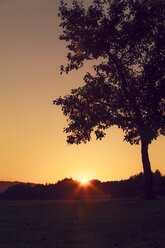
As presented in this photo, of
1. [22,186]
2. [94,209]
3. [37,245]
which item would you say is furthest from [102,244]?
[22,186]

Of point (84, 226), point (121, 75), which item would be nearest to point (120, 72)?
point (121, 75)

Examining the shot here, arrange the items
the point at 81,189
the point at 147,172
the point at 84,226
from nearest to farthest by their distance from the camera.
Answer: the point at 84,226, the point at 147,172, the point at 81,189

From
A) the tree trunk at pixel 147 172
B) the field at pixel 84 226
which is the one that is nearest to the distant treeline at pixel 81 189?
the tree trunk at pixel 147 172

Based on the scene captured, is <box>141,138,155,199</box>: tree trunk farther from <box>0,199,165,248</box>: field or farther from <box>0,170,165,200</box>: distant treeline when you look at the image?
<box>0,199,165,248</box>: field

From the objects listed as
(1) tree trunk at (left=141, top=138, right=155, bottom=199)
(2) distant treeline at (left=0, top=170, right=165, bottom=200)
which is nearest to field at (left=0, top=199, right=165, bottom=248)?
(1) tree trunk at (left=141, top=138, right=155, bottom=199)

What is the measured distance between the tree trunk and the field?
6562 mm

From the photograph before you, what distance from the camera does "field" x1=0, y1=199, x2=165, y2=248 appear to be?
13.0m

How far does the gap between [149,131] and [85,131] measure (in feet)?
18.3

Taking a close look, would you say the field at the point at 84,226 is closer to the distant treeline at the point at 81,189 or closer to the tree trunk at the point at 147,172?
the tree trunk at the point at 147,172

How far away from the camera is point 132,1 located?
3253cm

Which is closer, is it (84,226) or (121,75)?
(84,226)

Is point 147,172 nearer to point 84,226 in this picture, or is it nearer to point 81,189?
point 81,189

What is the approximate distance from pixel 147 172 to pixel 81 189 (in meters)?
6.24

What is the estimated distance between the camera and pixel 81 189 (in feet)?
108
